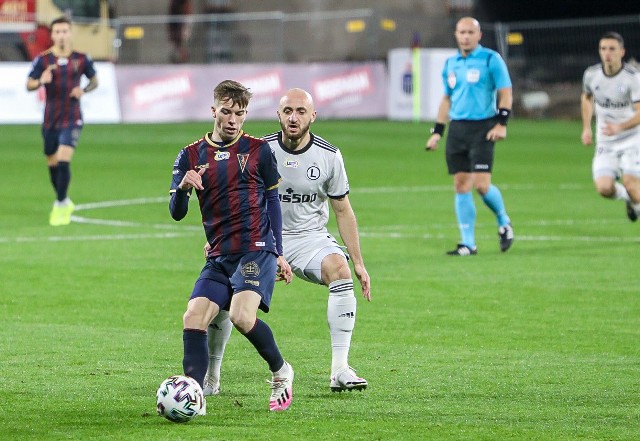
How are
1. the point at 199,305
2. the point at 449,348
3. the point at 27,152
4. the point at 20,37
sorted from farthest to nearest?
the point at 20,37 → the point at 27,152 → the point at 449,348 → the point at 199,305

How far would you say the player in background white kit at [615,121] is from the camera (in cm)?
1470

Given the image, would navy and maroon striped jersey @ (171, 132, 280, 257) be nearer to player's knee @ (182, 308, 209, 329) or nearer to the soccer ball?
player's knee @ (182, 308, 209, 329)

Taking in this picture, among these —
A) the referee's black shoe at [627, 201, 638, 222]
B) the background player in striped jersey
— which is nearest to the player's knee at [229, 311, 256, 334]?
the referee's black shoe at [627, 201, 638, 222]

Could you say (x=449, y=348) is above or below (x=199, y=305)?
below

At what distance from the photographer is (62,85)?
647 inches

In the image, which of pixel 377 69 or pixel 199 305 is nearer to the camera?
pixel 199 305

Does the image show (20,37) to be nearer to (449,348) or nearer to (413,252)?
(413,252)

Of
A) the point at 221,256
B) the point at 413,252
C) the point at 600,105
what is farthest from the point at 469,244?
the point at 221,256

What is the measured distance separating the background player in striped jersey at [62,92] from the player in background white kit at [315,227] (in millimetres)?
8617

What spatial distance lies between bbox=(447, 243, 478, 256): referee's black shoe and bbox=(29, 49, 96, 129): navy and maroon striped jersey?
5293 millimetres

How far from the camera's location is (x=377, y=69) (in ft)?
116

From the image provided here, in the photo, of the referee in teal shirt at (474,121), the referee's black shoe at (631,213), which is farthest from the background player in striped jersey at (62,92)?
the referee's black shoe at (631,213)

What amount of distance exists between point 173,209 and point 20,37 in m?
29.2

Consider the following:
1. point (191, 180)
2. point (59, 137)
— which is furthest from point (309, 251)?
point (59, 137)
